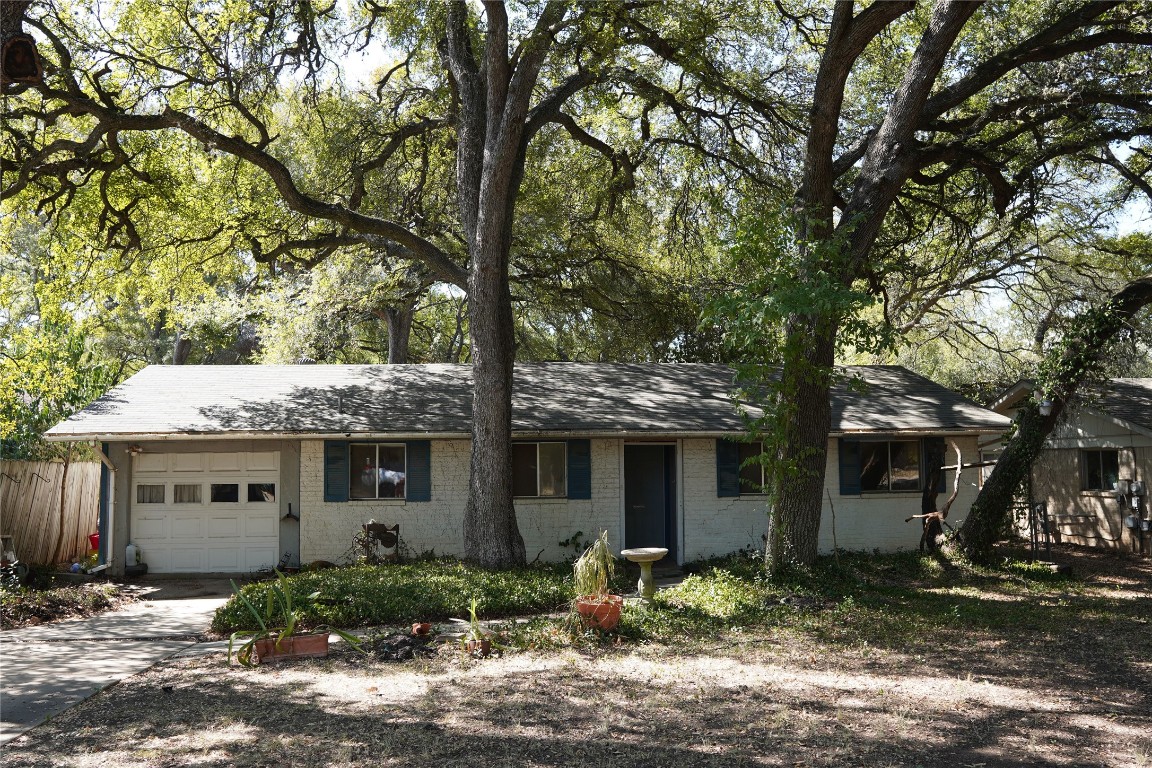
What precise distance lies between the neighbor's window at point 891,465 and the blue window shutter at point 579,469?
208 inches

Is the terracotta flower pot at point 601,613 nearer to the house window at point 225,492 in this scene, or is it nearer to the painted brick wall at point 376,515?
the painted brick wall at point 376,515

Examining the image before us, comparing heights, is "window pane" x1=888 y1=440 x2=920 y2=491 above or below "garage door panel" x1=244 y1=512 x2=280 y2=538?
above

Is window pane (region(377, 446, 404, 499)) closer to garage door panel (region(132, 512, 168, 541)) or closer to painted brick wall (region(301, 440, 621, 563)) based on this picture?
painted brick wall (region(301, 440, 621, 563))

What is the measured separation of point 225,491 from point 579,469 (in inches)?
243

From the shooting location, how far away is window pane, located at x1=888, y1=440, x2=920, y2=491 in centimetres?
1711

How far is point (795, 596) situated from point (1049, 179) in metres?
9.84

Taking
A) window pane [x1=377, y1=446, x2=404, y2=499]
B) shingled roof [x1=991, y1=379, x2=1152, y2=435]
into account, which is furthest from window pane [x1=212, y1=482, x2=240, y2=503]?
shingled roof [x1=991, y1=379, x2=1152, y2=435]

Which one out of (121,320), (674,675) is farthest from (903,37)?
(121,320)

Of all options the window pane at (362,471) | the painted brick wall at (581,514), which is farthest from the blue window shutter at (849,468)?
the window pane at (362,471)

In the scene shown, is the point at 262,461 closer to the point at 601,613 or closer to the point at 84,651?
the point at 84,651

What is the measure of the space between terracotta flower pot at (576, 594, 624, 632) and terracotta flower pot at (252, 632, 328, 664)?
270 cm

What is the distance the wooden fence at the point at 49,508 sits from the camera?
15.1 meters

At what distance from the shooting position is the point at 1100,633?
10.1m

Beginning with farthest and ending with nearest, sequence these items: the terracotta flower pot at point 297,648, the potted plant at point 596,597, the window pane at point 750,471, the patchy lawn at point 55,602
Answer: the window pane at point 750,471, the patchy lawn at point 55,602, the potted plant at point 596,597, the terracotta flower pot at point 297,648
